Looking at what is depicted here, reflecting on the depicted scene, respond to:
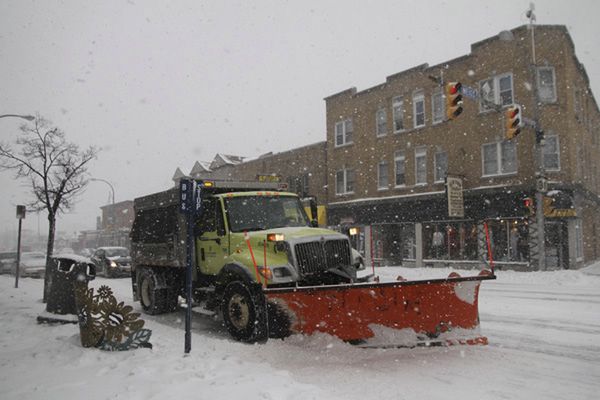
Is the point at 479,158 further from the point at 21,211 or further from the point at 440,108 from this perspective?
the point at 21,211

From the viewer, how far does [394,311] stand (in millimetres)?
5902

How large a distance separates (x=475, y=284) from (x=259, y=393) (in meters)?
3.32

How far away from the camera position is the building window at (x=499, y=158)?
21.1 metres

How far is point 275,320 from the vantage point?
6.66 meters

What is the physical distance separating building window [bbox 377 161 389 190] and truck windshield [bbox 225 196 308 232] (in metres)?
18.9

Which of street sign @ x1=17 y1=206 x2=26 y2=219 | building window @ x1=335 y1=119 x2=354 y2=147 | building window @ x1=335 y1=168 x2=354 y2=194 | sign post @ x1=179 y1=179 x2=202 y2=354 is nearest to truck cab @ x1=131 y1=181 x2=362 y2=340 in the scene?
sign post @ x1=179 y1=179 x2=202 y2=354

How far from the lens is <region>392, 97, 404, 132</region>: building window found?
2619 cm

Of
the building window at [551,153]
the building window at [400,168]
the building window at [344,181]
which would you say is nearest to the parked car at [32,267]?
the building window at [344,181]

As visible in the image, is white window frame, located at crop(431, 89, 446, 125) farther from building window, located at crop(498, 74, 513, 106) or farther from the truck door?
the truck door

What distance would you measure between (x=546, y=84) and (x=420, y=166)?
282 inches

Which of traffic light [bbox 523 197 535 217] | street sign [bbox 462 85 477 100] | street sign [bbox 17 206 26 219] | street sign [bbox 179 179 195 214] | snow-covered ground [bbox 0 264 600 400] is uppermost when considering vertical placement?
street sign [bbox 462 85 477 100]

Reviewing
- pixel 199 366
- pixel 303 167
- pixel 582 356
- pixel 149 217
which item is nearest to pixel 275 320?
pixel 199 366

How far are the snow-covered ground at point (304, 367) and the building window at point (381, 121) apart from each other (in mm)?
19730

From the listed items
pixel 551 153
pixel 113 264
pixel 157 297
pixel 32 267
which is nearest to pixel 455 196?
pixel 551 153
